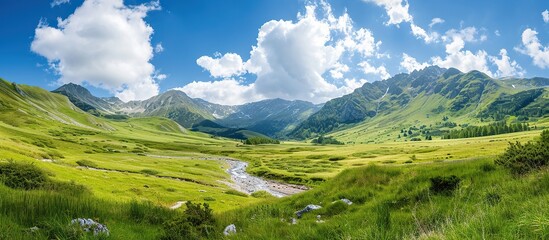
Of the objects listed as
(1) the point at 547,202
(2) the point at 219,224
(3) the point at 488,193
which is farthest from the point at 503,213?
(2) the point at 219,224

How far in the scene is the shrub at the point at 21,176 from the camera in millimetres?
19469

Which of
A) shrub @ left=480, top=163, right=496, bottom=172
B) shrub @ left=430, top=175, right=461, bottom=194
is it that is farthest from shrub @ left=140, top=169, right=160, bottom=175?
shrub @ left=430, top=175, right=461, bottom=194

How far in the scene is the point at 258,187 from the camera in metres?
94.5

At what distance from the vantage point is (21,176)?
21.4m

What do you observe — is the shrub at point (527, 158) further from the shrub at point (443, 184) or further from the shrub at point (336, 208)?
the shrub at point (336, 208)

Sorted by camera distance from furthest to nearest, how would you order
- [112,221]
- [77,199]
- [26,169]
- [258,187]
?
1. [258,187]
2. [26,169]
3. [77,199]
4. [112,221]

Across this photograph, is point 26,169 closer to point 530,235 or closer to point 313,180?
point 530,235

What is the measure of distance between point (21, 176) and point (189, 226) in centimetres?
1577

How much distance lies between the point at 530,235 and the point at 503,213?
246cm

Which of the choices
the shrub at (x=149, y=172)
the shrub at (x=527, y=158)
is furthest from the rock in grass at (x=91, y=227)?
the shrub at (x=149, y=172)

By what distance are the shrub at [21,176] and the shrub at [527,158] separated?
24.7m

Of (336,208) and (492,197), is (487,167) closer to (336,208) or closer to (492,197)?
Answer: (492,197)

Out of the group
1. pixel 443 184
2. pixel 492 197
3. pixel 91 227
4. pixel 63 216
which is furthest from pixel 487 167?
pixel 63 216

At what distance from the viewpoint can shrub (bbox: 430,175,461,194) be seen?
52.6 ft
